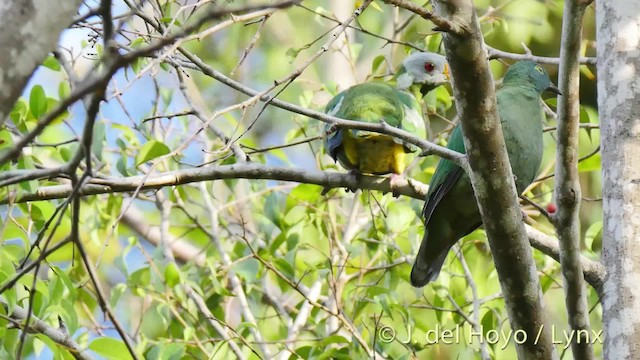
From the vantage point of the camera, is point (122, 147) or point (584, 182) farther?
point (584, 182)

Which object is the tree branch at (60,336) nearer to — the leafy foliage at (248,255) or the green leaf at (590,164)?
the leafy foliage at (248,255)

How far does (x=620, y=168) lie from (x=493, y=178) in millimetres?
715

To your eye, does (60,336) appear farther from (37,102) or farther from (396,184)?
(396,184)

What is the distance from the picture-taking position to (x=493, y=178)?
2.30 m

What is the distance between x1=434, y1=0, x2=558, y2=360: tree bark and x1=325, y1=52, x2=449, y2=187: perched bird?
1.47m

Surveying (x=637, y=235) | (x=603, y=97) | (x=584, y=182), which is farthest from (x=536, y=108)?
(x=584, y=182)

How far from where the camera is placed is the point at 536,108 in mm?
3498

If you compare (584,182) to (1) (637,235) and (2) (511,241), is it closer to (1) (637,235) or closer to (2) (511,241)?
(1) (637,235)

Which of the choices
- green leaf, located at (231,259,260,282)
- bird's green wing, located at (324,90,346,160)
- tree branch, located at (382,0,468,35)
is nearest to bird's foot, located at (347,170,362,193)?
bird's green wing, located at (324,90,346,160)

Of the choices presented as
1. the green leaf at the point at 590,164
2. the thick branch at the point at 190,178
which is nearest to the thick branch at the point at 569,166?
the thick branch at the point at 190,178

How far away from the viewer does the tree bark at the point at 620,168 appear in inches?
103

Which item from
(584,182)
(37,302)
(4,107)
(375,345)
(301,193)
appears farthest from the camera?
(584,182)

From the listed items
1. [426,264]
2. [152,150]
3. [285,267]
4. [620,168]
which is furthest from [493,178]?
[285,267]

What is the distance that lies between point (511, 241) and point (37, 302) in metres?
1.42
